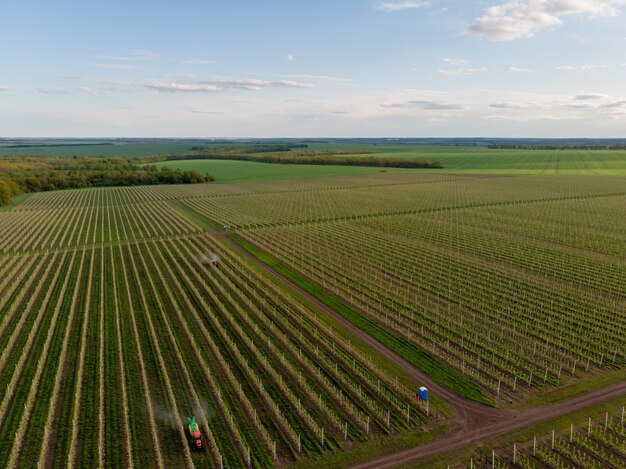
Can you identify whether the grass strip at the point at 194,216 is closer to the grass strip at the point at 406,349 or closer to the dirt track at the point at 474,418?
the grass strip at the point at 406,349

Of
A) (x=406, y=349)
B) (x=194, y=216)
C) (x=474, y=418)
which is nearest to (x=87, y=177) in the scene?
(x=194, y=216)

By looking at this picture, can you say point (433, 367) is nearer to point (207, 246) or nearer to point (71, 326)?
point (71, 326)

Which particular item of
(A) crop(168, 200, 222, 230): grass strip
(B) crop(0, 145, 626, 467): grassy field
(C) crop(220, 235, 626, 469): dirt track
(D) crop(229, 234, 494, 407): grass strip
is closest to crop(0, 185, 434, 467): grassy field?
(B) crop(0, 145, 626, 467): grassy field

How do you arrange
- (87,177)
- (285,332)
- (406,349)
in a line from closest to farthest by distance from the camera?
(406,349) → (285,332) → (87,177)

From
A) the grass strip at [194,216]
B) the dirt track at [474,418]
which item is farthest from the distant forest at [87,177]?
the dirt track at [474,418]

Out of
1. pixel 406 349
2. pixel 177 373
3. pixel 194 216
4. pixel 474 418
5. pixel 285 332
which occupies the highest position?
pixel 194 216

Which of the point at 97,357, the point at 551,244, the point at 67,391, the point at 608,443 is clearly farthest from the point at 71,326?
the point at 551,244

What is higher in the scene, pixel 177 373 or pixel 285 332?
pixel 285 332

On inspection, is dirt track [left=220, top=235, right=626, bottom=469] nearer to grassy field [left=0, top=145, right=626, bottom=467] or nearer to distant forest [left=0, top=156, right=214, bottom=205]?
grassy field [left=0, top=145, right=626, bottom=467]

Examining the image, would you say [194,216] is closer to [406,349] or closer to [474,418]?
[406,349]
